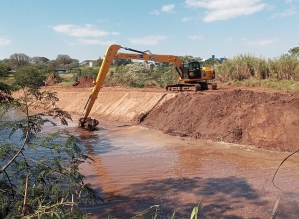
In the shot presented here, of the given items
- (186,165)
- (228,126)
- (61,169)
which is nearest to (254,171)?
(186,165)

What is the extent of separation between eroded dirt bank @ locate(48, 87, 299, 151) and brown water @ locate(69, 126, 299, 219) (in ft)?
2.39

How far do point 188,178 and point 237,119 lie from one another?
5.34 metres

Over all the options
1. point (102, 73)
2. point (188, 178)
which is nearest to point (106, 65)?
point (102, 73)

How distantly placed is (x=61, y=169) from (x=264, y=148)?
28.1 feet

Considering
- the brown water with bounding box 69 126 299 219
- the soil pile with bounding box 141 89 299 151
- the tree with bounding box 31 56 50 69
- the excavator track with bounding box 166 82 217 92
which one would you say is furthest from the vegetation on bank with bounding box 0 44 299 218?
the tree with bounding box 31 56 50 69

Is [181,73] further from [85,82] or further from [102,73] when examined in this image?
[85,82]

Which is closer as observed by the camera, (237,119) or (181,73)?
(237,119)

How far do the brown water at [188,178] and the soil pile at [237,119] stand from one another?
2.19 ft

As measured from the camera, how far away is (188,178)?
8000 mm

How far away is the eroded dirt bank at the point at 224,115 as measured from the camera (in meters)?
11.3

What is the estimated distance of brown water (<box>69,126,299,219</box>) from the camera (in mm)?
6148

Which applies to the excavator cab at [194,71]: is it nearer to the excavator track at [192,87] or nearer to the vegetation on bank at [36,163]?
the excavator track at [192,87]

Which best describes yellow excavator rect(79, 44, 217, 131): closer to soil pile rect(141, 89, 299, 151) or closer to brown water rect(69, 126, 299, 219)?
soil pile rect(141, 89, 299, 151)

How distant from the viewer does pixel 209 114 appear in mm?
13680
